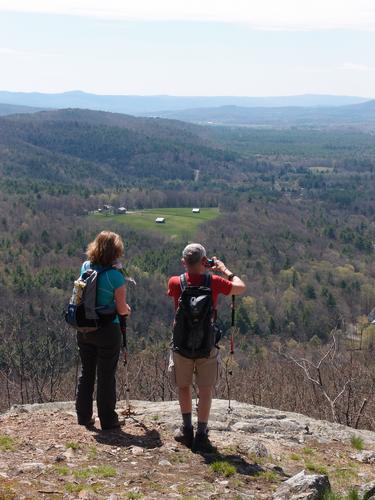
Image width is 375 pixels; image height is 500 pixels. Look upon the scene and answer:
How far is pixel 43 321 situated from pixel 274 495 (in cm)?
4510

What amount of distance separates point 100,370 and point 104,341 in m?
0.36

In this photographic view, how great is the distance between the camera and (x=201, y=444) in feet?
22.5

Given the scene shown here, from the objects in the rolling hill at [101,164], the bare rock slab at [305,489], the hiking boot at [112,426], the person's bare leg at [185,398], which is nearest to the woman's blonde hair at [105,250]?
the person's bare leg at [185,398]

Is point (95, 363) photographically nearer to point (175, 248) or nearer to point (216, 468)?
point (216, 468)

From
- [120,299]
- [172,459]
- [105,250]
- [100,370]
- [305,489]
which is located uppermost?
[105,250]

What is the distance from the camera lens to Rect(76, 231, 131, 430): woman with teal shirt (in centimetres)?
689

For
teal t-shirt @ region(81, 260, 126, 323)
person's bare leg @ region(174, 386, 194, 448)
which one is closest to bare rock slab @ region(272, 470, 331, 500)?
person's bare leg @ region(174, 386, 194, 448)

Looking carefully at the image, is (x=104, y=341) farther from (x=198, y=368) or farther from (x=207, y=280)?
(x=207, y=280)

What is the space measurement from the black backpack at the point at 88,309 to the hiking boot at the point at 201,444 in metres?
1.54

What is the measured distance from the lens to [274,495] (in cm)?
575

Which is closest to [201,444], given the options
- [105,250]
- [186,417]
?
[186,417]

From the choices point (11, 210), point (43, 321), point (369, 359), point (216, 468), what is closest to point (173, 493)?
point (216, 468)

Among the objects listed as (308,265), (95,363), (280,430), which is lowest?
(308,265)

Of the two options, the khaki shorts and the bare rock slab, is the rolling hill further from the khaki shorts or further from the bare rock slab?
the bare rock slab
